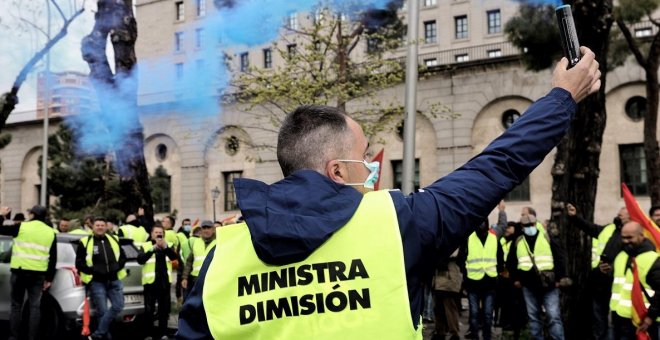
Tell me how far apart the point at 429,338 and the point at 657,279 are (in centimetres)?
531

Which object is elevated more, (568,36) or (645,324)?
(568,36)

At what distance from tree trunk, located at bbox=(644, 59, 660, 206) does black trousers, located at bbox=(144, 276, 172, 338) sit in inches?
490

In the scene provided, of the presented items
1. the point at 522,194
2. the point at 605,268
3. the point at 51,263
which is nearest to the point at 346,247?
the point at 605,268

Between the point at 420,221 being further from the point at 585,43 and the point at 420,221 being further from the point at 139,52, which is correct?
the point at 139,52

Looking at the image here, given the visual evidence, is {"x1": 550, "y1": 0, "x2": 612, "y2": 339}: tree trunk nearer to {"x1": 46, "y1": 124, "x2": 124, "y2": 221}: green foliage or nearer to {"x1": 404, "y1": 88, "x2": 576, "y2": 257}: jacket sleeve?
{"x1": 404, "y1": 88, "x2": 576, "y2": 257}: jacket sleeve

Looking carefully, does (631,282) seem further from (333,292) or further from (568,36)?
(333,292)

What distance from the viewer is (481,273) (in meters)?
10.8

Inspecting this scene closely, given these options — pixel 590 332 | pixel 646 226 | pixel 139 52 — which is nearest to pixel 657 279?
pixel 646 226

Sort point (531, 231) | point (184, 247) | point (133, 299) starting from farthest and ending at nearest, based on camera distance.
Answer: point (184, 247) < point (133, 299) < point (531, 231)

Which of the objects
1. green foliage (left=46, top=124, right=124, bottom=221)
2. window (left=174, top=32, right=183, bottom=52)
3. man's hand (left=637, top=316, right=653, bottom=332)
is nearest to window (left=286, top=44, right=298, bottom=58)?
window (left=174, top=32, right=183, bottom=52)

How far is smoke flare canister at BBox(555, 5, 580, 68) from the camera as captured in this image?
91.5 inches

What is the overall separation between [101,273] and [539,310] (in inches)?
243

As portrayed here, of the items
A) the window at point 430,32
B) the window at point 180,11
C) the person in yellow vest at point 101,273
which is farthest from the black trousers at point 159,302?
the window at point 430,32

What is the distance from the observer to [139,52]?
17.8 m
